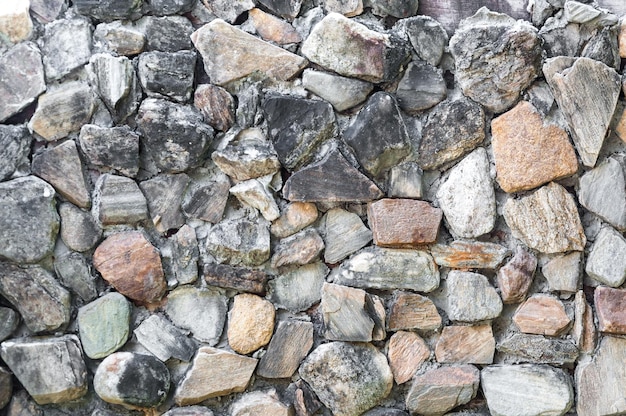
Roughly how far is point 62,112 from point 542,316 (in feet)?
3.67

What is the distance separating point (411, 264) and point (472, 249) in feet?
0.44

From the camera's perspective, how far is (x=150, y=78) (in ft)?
5.17

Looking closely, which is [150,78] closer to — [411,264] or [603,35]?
[411,264]

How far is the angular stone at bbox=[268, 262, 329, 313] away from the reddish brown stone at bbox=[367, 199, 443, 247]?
160 millimetres

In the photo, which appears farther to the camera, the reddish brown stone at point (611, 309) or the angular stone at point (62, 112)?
the angular stone at point (62, 112)

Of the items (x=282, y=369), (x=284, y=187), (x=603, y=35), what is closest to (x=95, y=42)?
(x=284, y=187)

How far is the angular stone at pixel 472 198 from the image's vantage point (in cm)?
154

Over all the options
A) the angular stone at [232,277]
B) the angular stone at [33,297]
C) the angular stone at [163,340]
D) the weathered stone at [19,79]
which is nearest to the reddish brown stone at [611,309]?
the angular stone at [232,277]

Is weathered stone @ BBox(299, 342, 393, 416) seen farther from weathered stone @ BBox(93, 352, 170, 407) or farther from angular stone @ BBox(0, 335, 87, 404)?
angular stone @ BBox(0, 335, 87, 404)

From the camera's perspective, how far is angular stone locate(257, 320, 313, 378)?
1577mm

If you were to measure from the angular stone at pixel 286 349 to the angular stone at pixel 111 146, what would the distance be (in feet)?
1.60

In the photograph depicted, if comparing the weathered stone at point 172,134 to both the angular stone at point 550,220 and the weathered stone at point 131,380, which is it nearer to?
the weathered stone at point 131,380

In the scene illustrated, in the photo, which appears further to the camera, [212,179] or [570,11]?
[212,179]

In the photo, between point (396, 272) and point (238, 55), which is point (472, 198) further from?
point (238, 55)
